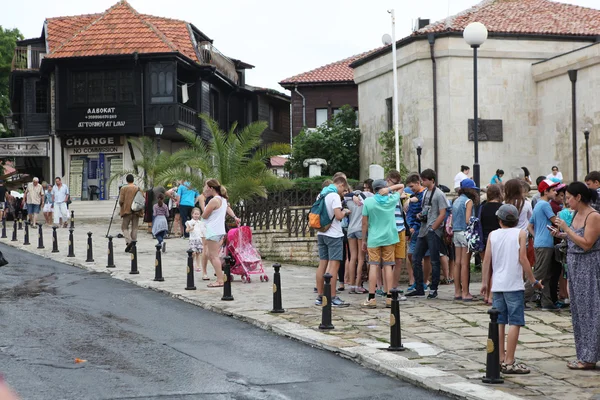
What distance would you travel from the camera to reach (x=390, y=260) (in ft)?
39.7

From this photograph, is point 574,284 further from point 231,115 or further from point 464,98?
point 231,115

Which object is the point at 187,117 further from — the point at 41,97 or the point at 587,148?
the point at 587,148

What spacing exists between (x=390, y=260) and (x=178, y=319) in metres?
2.95

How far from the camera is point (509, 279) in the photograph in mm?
7945

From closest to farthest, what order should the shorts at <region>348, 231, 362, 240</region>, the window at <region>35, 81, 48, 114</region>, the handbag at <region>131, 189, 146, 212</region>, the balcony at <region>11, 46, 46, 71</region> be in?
the shorts at <region>348, 231, 362, 240</region> → the handbag at <region>131, 189, 146, 212</region> → the window at <region>35, 81, 48, 114</region> → the balcony at <region>11, 46, 46, 71</region>

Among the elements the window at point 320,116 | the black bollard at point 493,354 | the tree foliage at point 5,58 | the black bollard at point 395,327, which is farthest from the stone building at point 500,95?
the tree foliage at point 5,58

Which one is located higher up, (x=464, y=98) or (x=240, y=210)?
(x=464, y=98)

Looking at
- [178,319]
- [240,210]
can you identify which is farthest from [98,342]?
[240,210]

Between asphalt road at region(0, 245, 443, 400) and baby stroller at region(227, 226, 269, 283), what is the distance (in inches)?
102

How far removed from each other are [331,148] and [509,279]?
31.9 metres

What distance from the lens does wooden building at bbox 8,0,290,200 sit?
3988 cm

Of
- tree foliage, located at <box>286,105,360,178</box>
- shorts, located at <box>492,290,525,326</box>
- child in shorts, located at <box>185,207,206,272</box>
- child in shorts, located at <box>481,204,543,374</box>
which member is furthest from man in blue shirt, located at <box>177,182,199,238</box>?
shorts, located at <box>492,290,525,326</box>

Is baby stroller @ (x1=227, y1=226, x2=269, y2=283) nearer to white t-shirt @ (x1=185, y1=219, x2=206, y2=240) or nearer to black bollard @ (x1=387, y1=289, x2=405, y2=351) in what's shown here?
white t-shirt @ (x1=185, y1=219, x2=206, y2=240)

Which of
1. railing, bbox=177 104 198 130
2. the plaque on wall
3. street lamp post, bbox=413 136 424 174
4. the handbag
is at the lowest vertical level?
the handbag
